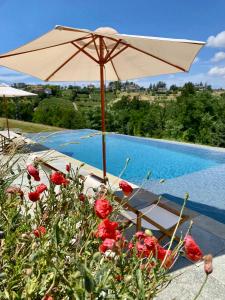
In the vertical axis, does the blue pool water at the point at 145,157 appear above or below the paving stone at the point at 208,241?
below

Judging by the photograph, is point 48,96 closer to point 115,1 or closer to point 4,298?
point 115,1

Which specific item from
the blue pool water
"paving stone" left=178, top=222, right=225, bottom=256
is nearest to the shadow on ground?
"paving stone" left=178, top=222, right=225, bottom=256

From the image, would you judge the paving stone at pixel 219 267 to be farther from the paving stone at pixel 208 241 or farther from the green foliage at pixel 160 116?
the green foliage at pixel 160 116

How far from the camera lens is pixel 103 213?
1292 mm

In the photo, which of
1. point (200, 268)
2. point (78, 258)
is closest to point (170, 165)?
point (200, 268)

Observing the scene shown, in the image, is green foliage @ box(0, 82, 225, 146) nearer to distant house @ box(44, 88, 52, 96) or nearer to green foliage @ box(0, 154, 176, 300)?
distant house @ box(44, 88, 52, 96)

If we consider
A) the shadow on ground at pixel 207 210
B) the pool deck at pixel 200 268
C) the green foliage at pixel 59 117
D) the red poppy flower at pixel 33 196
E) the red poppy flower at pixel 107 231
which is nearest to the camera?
the red poppy flower at pixel 107 231

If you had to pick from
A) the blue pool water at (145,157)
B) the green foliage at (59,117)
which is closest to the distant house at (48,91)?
the green foliage at (59,117)

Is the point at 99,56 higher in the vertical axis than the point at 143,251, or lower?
higher

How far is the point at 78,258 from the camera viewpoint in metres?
1.09

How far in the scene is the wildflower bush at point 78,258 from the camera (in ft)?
3.22

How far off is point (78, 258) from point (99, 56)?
441 centimetres

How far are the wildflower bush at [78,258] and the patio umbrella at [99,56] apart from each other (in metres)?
1.53

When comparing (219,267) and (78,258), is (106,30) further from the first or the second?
(78,258)
